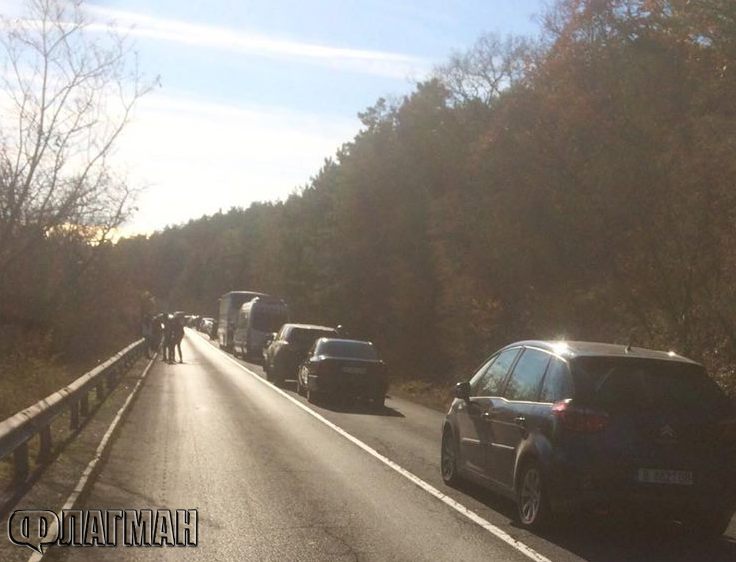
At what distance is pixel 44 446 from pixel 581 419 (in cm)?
615

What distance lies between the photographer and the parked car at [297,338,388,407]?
2391 centimetres

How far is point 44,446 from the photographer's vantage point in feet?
38.4

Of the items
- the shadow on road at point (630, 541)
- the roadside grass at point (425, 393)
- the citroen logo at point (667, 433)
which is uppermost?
the citroen logo at point (667, 433)

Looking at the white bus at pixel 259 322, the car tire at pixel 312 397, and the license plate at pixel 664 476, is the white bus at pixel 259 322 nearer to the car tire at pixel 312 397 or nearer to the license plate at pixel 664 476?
the car tire at pixel 312 397

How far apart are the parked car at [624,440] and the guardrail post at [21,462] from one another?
469 centimetres

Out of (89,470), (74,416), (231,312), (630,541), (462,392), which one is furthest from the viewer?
(231,312)

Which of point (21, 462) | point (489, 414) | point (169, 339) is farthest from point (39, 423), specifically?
point (169, 339)

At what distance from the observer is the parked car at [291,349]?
30688 millimetres

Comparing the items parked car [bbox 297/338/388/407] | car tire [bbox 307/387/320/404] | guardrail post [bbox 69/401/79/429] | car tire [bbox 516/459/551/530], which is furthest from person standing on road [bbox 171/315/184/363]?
car tire [bbox 516/459/551/530]

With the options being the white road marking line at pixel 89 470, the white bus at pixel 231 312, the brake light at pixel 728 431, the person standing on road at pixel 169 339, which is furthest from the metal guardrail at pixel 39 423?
the white bus at pixel 231 312

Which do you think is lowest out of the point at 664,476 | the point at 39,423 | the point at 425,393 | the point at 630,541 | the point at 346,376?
the point at 425,393

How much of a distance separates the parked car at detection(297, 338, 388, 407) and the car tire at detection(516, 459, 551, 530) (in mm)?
14333

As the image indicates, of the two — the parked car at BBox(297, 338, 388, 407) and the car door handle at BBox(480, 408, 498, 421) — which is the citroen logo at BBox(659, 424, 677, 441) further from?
the parked car at BBox(297, 338, 388, 407)

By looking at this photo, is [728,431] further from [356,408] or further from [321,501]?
[356,408]
